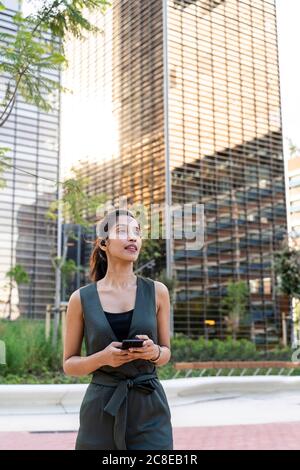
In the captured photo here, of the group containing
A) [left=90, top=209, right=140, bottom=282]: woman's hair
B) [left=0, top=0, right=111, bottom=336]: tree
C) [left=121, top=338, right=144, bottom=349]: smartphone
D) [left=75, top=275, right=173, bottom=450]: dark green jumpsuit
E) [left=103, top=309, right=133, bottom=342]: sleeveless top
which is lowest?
[left=75, top=275, right=173, bottom=450]: dark green jumpsuit

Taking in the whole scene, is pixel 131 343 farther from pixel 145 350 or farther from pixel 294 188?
pixel 294 188

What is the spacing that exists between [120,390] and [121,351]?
13 cm

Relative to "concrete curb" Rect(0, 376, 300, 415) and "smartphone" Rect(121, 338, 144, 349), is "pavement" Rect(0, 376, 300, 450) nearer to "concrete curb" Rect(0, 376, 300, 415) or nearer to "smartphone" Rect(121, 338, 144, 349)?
"concrete curb" Rect(0, 376, 300, 415)

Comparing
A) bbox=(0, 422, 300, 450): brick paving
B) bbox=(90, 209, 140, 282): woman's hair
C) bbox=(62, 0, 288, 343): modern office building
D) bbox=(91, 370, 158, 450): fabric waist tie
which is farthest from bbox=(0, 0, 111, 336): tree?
bbox=(62, 0, 288, 343): modern office building

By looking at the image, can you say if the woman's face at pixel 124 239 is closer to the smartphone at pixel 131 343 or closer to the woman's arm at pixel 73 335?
the woman's arm at pixel 73 335

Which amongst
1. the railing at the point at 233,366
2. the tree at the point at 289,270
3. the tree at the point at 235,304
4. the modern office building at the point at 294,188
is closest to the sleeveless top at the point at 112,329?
the modern office building at the point at 294,188

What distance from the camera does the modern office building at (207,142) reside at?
39219 millimetres

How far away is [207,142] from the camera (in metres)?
42.2

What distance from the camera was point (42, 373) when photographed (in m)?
11.7

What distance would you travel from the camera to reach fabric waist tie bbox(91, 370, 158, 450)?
1.68 metres
